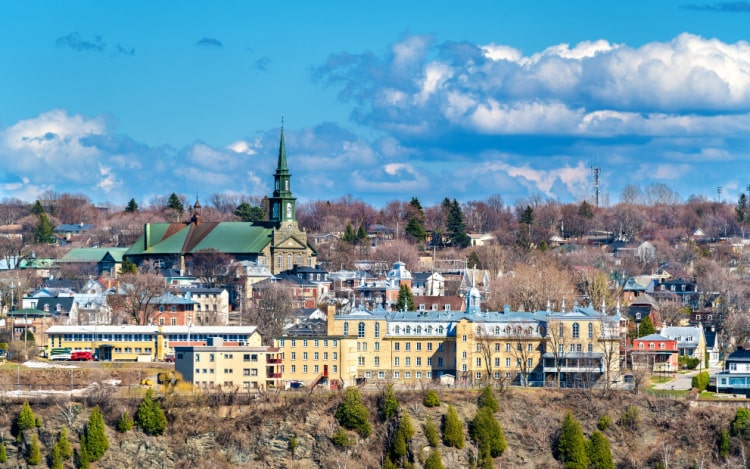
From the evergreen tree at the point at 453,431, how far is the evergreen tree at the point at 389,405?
2.47 meters

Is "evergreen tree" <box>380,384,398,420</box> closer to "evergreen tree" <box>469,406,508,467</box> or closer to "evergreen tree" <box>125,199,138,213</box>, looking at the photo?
"evergreen tree" <box>469,406,508,467</box>

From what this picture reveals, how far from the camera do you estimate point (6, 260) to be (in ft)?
458

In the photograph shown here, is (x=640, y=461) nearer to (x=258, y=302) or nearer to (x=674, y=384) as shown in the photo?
(x=674, y=384)

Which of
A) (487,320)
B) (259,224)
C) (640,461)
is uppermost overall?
(259,224)

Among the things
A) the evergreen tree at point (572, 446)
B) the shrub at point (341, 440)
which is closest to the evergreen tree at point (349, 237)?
the shrub at point (341, 440)

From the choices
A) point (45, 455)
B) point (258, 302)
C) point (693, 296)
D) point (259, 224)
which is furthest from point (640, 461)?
point (259, 224)

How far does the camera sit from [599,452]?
228 feet

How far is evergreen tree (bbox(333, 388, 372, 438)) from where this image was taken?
70.9 metres

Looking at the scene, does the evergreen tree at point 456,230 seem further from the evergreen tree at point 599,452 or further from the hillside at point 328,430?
the evergreen tree at point 599,452

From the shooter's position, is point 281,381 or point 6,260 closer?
point 281,381

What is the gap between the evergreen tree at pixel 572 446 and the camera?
228 ft

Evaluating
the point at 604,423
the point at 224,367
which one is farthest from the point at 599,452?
the point at 224,367

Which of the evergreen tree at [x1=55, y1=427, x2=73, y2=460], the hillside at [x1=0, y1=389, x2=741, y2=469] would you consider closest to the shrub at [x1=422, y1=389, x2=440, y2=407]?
the hillside at [x1=0, y1=389, x2=741, y2=469]

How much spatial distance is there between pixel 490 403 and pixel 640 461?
23.4 feet
